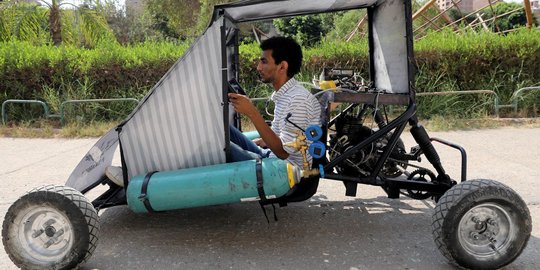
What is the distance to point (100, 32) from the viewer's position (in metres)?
14.2

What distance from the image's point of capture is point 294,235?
3.82 metres

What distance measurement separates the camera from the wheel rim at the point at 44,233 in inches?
123

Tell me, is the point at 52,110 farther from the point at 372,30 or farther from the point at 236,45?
the point at 372,30

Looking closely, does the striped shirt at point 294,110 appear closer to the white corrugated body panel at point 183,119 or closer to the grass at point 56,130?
the white corrugated body panel at point 183,119

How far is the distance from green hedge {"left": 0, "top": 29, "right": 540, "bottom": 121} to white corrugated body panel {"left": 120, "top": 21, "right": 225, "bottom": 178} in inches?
256

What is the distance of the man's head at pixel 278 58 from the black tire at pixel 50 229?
5.15 ft

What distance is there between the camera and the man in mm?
3354

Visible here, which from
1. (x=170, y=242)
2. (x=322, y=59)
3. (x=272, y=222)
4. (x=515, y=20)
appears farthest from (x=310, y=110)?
(x=515, y=20)

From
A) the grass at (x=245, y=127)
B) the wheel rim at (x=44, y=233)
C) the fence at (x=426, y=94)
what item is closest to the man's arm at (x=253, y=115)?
the wheel rim at (x=44, y=233)

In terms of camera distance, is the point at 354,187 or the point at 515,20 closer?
the point at 354,187

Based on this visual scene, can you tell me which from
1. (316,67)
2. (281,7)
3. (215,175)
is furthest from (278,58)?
(316,67)

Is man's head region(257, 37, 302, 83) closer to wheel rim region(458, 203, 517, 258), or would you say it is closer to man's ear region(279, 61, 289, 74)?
man's ear region(279, 61, 289, 74)

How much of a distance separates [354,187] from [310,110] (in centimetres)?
72

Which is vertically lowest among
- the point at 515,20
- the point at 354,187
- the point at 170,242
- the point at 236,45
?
the point at 170,242
